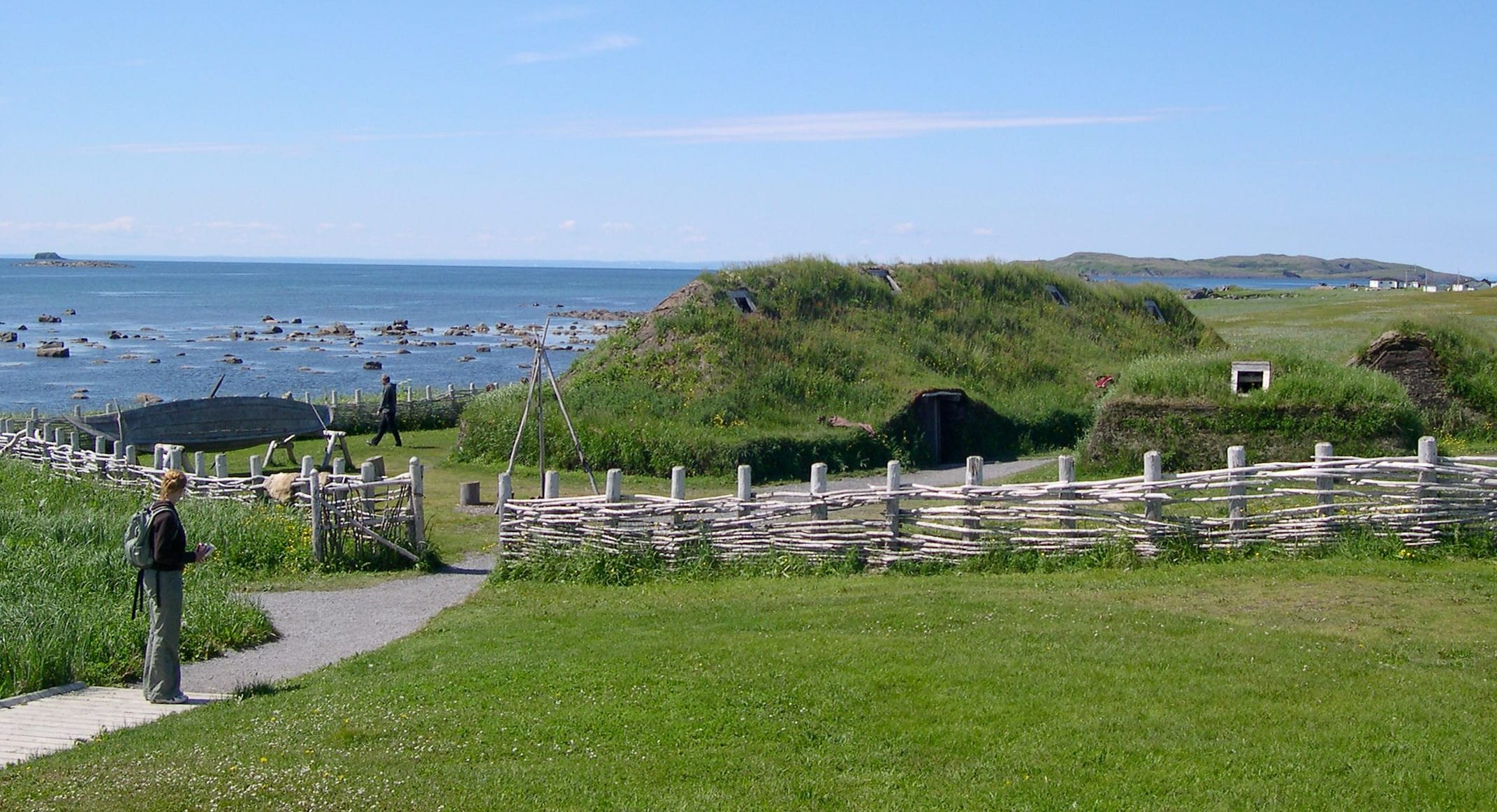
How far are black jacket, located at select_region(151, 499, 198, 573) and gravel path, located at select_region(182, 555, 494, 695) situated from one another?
1.40m

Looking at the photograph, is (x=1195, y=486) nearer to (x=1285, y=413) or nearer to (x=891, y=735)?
(x=891, y=735)

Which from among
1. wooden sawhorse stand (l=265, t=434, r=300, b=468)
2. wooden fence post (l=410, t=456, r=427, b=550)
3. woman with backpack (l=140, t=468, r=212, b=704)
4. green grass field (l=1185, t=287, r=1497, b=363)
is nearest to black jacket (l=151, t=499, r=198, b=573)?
woman with backpack (l=140, t=468, r=212, b=704)

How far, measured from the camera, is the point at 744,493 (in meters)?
17.5

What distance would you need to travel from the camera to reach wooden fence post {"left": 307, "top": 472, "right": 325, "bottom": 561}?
746 inches

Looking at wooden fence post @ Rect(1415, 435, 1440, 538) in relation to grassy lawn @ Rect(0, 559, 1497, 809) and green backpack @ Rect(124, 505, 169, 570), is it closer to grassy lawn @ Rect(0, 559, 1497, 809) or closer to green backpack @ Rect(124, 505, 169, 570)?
grassy lawn @ Rect(0, 559, 1497, 809)

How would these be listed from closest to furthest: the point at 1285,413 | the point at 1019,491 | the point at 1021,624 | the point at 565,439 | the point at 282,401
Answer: the point at 1021,624, the point at 1019,491, the point at 1285,413, the point at 565,439, the point at 282,401

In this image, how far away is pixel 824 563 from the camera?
1673 centimetres

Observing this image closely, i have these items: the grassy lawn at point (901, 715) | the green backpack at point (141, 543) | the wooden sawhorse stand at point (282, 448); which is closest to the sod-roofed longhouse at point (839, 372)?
the wooden sawhorse stand at point (282, 448)

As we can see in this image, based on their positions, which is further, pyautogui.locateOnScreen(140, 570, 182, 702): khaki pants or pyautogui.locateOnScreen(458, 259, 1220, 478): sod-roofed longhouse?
pyautogui.locateOnScreen(458, 259, 1220, 478): sod-roofed longhouse

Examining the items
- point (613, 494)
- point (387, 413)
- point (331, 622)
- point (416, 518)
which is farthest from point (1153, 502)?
point (387, 413)

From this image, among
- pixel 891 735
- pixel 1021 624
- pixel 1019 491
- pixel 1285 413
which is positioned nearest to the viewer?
pixel 891 735

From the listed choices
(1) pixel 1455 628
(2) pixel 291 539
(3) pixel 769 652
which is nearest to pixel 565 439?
(2) pixel 291 539

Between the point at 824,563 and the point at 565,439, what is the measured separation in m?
13.2

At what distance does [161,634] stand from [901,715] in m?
6.27
